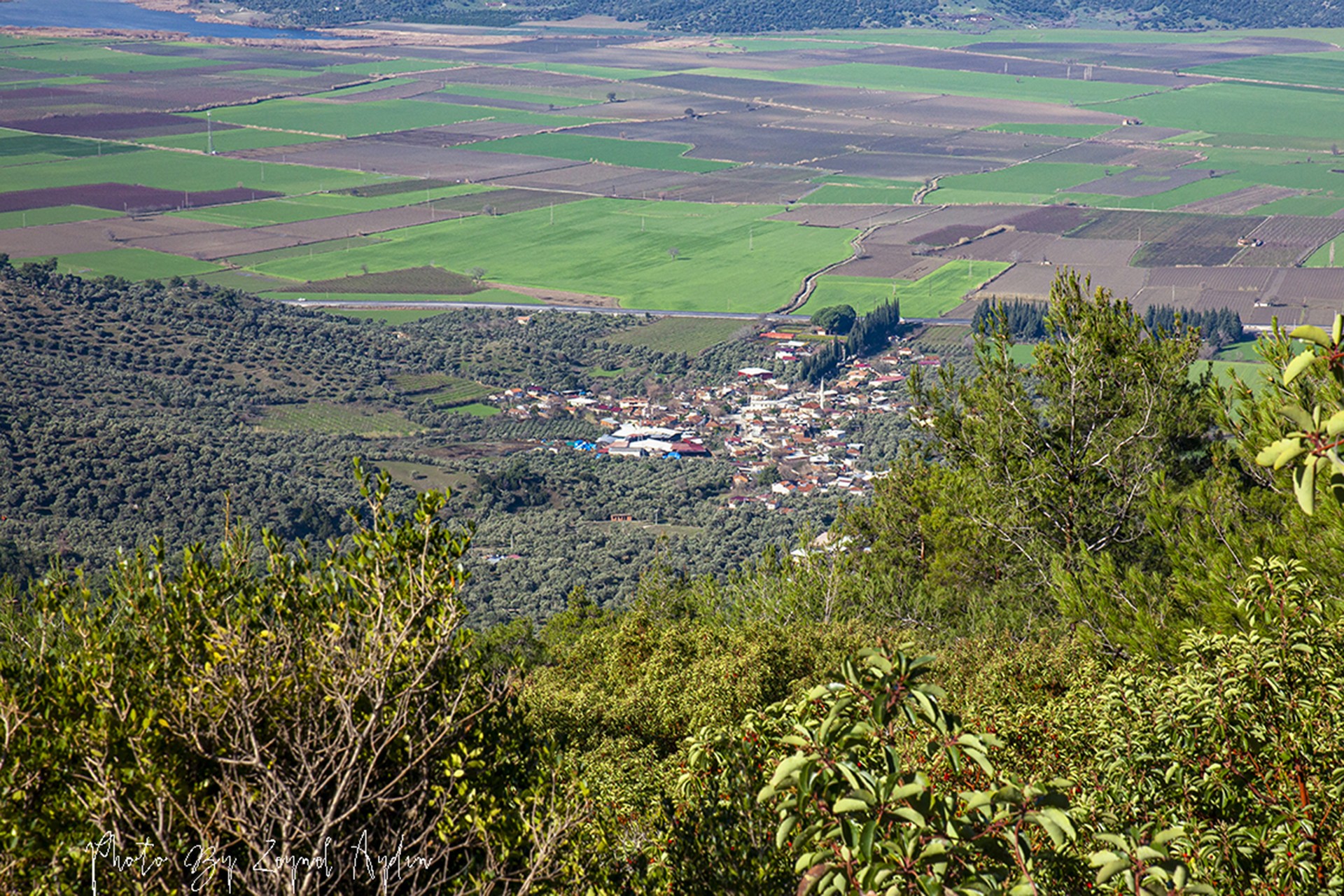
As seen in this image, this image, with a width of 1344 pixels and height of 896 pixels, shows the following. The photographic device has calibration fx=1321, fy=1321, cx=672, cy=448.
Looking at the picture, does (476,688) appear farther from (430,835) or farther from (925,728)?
(925,728)

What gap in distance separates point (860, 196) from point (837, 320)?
162 feet

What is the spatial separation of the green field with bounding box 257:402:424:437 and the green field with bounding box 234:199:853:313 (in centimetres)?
2998

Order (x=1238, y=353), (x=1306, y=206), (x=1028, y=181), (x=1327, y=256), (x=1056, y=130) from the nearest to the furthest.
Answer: (x=1238, y=353), (x=1327, y=256), (x=1306, y=206), (x=1028, y=181), (x=1056, y=130)

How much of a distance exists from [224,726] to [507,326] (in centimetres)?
9917

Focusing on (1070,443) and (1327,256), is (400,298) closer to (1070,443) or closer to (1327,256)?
(1327,256)

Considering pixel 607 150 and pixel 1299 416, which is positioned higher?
pixel 1299 416

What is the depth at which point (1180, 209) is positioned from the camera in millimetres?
133750

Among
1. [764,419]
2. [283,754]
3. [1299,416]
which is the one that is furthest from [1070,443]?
[764,419]

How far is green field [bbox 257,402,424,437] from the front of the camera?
83.8 metres

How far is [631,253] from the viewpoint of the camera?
4909 inches

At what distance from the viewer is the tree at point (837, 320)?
3981 inches

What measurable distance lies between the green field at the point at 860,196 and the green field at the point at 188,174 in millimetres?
50177

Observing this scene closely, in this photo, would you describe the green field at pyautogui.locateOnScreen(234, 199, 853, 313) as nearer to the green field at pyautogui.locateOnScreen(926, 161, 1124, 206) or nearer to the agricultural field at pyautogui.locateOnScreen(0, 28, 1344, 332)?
the agricultural field at pyautogui.locateOnScreen(0, 28, 1344, 332)

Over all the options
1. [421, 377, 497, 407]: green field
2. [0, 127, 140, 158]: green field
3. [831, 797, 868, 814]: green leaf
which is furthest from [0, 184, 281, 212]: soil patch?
[831, 797, 868, 814]: green leaf
